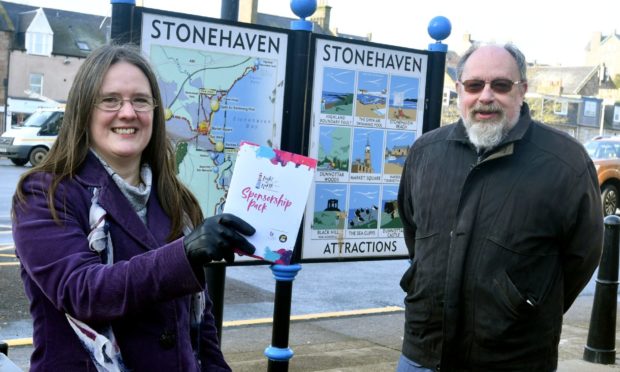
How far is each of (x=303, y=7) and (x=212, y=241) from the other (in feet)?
8.98

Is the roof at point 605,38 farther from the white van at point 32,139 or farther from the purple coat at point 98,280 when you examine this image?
the purple coat at point 98,280

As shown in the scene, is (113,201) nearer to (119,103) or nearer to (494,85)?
(119,103)

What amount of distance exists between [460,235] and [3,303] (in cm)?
557

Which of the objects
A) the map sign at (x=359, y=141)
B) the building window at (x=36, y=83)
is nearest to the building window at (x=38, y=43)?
the building window at (x=36, y=83)

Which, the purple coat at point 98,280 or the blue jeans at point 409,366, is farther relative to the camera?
the blue jeans at point 409,366

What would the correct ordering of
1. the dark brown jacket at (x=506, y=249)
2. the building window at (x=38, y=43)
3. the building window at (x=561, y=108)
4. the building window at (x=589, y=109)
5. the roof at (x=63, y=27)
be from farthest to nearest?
the building window at (x=589, y=109), the building window at (x=561, y=108), the roof at (x=63, y=27), the building window at (x=38, y=43), the dark brown jacket at (x=506, y=249)

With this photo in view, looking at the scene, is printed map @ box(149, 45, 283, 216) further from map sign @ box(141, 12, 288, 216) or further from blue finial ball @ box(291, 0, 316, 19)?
blue finial ball @ box(291, 0, 316, 19)

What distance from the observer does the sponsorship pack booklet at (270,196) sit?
7.03 feet

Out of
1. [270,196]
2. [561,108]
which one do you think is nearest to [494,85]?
[270,196]

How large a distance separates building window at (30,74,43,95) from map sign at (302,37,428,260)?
4408 cm

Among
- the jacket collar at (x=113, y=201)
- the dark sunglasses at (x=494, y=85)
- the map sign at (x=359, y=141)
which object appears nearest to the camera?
the jacket collar at (x=113, y=201)

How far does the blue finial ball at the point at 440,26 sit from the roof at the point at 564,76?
7141 cm

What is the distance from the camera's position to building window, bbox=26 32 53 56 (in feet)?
151

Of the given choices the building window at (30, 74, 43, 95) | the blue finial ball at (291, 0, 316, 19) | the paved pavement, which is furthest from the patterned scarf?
the building window at (30, 74, 43, 95)
